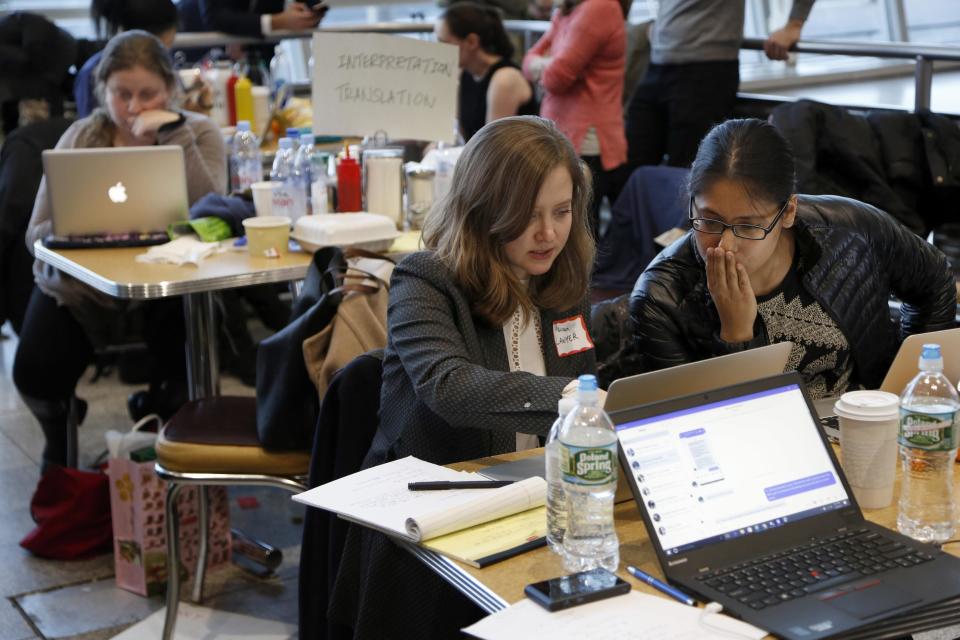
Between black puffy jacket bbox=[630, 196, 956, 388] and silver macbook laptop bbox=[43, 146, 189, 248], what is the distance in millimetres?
1567

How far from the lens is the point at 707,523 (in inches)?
63.0

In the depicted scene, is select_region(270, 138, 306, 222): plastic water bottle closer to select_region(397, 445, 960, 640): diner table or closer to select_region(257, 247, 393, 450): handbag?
select_region(257, 247, 393, 450): handbag

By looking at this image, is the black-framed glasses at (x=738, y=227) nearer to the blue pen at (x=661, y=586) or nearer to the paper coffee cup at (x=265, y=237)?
the blue pen at (x=661, y=586)

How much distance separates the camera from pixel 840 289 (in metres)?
2.43

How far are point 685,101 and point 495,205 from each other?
263cm

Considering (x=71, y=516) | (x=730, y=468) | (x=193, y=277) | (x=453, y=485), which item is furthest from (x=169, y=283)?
(x=730, y=468)

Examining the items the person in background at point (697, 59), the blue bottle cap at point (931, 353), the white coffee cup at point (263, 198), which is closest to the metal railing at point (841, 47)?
the person in background at point (697, 59)

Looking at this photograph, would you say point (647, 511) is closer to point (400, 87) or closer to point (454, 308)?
point (454, 308)

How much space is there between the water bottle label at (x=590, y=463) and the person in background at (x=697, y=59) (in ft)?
10.3

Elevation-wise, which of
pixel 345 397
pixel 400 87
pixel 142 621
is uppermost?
pixel 400 87

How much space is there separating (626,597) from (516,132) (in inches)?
37.4

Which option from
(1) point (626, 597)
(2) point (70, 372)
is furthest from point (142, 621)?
(1) point (626, 597)

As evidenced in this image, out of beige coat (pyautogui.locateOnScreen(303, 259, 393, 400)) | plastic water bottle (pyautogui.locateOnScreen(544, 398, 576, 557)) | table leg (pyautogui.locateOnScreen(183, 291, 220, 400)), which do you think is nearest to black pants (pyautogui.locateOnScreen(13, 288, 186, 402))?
table leg (pyautogui.locateOnScreen(183, 291, 220, 400))

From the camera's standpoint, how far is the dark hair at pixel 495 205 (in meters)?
2.15
